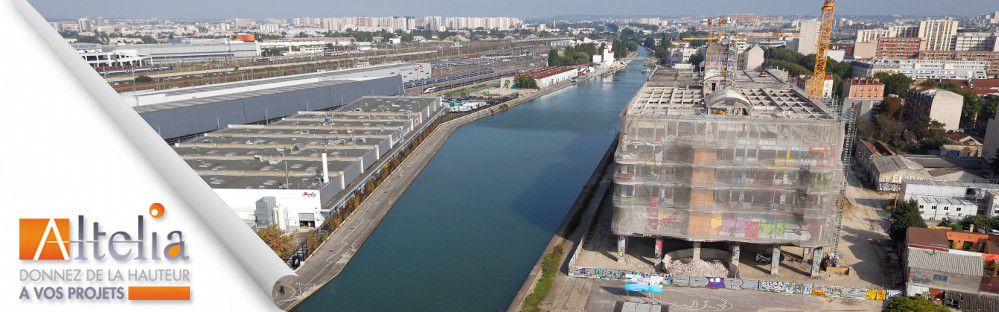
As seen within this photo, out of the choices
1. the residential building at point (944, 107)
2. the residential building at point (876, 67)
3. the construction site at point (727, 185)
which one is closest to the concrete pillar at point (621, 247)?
the construction site at point (727, 185)

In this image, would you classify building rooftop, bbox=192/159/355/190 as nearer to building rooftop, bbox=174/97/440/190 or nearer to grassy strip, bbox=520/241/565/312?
building rooftop, bbox=174/97/440/190

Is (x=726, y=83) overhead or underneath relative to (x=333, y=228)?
overhead

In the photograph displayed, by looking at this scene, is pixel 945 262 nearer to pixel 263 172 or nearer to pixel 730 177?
pixel 730 177

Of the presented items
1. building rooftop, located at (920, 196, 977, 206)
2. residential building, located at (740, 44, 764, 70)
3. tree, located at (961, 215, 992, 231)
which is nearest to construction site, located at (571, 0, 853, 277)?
tree, located at (961, 215, 992, 231)

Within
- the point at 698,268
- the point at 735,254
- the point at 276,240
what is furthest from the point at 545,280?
the point at 276,240

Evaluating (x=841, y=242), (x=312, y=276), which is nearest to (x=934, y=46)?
(x=841, y=242)

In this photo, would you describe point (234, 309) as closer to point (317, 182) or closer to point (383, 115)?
→ point (317, 182)

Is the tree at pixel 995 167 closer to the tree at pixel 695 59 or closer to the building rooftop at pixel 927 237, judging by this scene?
the building rooftop at pixel 927 237
